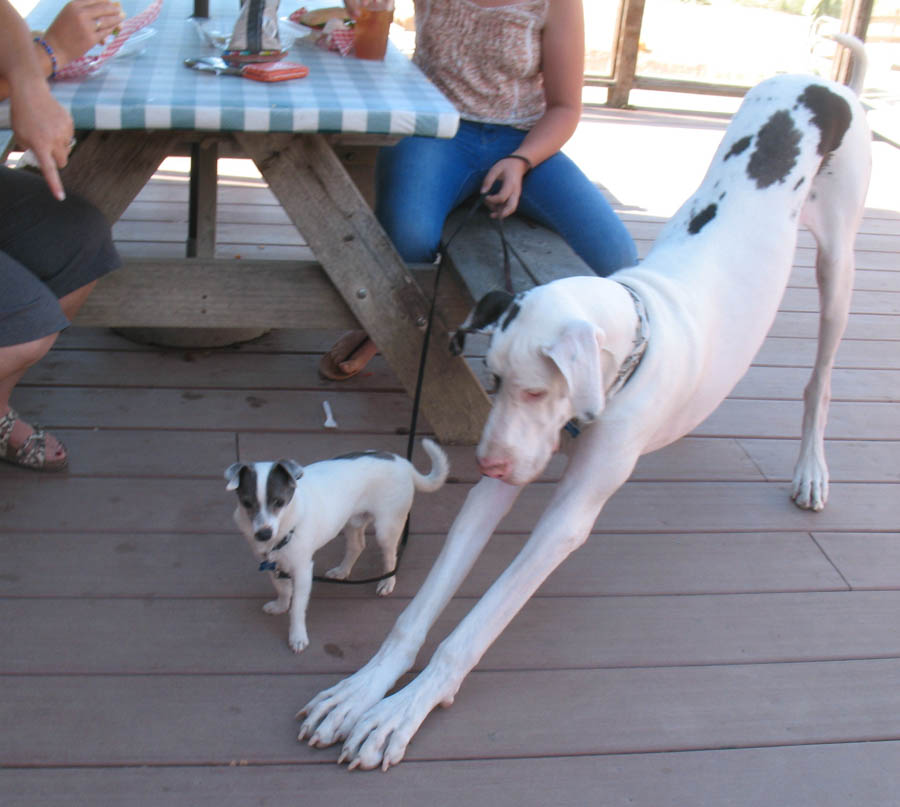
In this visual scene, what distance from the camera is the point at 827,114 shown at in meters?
2.33

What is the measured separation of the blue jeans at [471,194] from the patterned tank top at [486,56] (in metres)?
0.06

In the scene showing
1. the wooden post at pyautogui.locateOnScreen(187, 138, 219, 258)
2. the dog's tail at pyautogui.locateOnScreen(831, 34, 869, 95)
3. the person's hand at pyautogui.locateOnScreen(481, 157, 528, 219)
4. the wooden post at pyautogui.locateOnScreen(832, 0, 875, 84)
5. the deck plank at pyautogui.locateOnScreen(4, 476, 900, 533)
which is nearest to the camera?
the deck plank at pyautogui.locateOnScreen(4, 476, 900, 533)

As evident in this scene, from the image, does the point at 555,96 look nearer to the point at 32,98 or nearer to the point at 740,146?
the point at 740,146

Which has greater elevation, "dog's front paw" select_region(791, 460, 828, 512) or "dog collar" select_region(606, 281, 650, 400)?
"dog collar" select_region(606, 281, 650, 400)

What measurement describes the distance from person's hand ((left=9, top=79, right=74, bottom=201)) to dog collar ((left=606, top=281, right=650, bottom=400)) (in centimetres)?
110

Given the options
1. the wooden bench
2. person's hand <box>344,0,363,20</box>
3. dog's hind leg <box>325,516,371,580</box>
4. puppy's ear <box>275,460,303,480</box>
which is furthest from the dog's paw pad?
person's hand <box>344,0,363,20</box>

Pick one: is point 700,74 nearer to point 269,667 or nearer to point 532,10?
point 532,10

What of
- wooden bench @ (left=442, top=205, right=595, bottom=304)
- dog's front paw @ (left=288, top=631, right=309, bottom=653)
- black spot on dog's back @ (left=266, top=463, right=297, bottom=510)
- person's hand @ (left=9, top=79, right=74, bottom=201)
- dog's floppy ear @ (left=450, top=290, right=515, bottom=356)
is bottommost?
dog's front paw @ (left=288, top=631, right=309, bottom=653)

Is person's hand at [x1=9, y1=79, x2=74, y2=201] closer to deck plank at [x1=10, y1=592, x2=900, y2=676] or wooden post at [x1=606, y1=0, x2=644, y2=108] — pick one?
deck plank at [x1=10, y1=592, x2=900, y2=676]

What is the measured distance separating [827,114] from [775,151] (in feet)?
0.57

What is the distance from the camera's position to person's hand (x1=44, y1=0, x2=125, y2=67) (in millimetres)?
2039

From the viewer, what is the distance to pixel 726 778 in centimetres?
172

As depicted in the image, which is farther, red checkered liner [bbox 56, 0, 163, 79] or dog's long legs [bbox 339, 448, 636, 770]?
red checkered liner [bbox 56, 0, 163, 79]

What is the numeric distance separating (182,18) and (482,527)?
75.9 inches
